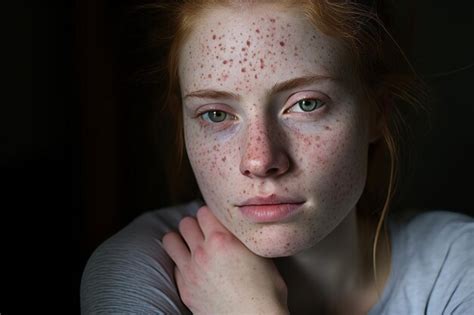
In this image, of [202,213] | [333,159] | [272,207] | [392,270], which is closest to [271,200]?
[272,207]

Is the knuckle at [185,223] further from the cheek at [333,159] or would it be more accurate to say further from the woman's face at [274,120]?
the cheek at [333,159]

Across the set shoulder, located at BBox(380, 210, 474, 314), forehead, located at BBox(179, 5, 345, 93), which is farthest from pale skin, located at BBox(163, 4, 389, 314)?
shoulder, located at BBox(380, 210, 474, 314)

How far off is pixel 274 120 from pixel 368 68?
0.24m

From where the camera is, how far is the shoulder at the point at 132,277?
131 cm

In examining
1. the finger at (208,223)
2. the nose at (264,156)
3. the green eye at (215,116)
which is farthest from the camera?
the finger at (208,223)

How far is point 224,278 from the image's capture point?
136cm

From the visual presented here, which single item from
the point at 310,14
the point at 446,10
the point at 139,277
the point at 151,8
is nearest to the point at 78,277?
the point at 139,277

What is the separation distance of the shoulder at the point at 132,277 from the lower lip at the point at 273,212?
0.23 metres

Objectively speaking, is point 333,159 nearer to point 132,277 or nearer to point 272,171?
point 272,171

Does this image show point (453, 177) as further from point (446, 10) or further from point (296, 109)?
point (296, 109)

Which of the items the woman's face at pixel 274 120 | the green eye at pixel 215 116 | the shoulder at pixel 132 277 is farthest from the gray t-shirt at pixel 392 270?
the green eye at pixel 215 116

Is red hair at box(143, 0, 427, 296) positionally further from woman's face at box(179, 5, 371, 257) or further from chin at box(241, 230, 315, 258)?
chin at box(241, 230, 315, 258)

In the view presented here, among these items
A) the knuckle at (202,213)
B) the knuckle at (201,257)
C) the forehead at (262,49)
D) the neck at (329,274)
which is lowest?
the neck at (329,274)

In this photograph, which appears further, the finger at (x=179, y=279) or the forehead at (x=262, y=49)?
the finger at (x=179, y=279)
